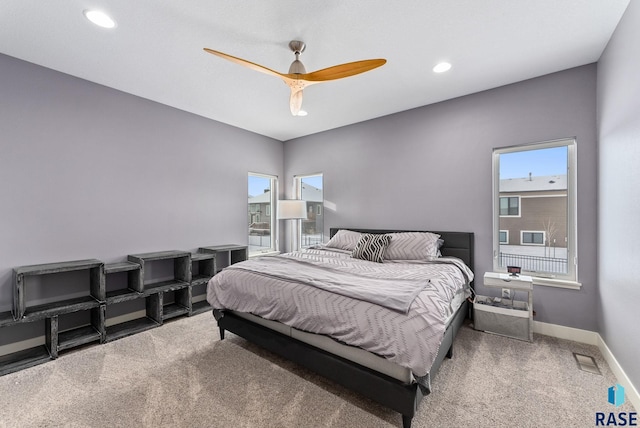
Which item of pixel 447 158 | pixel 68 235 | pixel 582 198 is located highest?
pixel 447 158

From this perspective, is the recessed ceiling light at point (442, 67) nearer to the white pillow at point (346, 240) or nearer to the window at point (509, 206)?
the window at point (509, 206)

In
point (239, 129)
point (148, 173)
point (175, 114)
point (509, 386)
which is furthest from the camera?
point (239, 129)

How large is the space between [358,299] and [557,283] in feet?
7.86

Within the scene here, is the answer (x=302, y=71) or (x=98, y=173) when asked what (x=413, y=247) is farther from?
(x=98, y=173)

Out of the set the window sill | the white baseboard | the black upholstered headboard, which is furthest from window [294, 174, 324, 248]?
the white baseboard

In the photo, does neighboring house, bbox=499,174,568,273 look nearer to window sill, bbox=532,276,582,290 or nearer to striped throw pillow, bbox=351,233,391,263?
window sill, bbox=532,276,582,290

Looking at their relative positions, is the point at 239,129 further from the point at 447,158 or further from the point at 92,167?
the point at 447,158

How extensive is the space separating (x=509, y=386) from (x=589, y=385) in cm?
60

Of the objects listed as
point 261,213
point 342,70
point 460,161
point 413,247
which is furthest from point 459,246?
point 261,213

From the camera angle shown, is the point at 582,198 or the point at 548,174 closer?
the point at 582,198

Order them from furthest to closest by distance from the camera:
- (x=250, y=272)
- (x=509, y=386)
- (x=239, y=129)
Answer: (x=239, y=129) < (x=250, y=272) < (x=509, y=386)

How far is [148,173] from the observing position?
3.41m

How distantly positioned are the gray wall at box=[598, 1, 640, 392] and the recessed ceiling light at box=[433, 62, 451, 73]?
1192 mm

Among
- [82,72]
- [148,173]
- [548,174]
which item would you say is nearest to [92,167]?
[148,173]
